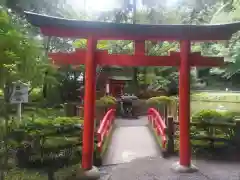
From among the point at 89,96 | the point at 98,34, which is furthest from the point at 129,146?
the point at 98,34

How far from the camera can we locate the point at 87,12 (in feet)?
59.4

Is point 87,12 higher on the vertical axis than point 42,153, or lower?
higher

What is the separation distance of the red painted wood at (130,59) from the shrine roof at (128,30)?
1.19 feet

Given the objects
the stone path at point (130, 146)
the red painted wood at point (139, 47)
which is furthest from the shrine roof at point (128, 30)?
the stone path at point (130, 146)

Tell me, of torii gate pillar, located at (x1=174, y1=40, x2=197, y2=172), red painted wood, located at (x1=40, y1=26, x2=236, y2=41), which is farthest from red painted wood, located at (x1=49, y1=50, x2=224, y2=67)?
red painted wood, located at (x1=40, y1=26, x2=236, y2=41)

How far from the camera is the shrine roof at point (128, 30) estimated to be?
5105 millimetres

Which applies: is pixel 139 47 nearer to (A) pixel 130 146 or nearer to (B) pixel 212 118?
(B) pixel 212 118

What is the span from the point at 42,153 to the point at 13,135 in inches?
28.1

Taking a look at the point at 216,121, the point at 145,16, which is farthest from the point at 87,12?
the point at 216,121

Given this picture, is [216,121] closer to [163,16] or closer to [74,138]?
[74,138]

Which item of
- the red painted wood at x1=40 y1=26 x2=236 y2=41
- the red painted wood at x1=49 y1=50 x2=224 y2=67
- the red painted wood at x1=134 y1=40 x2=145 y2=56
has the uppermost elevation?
the red painted wood at x1=40 y1=26 x2=236 y2=41

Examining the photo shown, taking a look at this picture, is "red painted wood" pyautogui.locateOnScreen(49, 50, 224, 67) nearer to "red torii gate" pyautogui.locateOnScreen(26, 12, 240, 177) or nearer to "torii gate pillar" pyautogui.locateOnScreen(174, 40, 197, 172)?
"red torii gate" pyautogui.locateOnScreen(26, 12, 240, 177)

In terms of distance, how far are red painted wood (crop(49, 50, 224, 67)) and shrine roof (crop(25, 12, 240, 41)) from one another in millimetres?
362

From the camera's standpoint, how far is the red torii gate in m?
5.20
